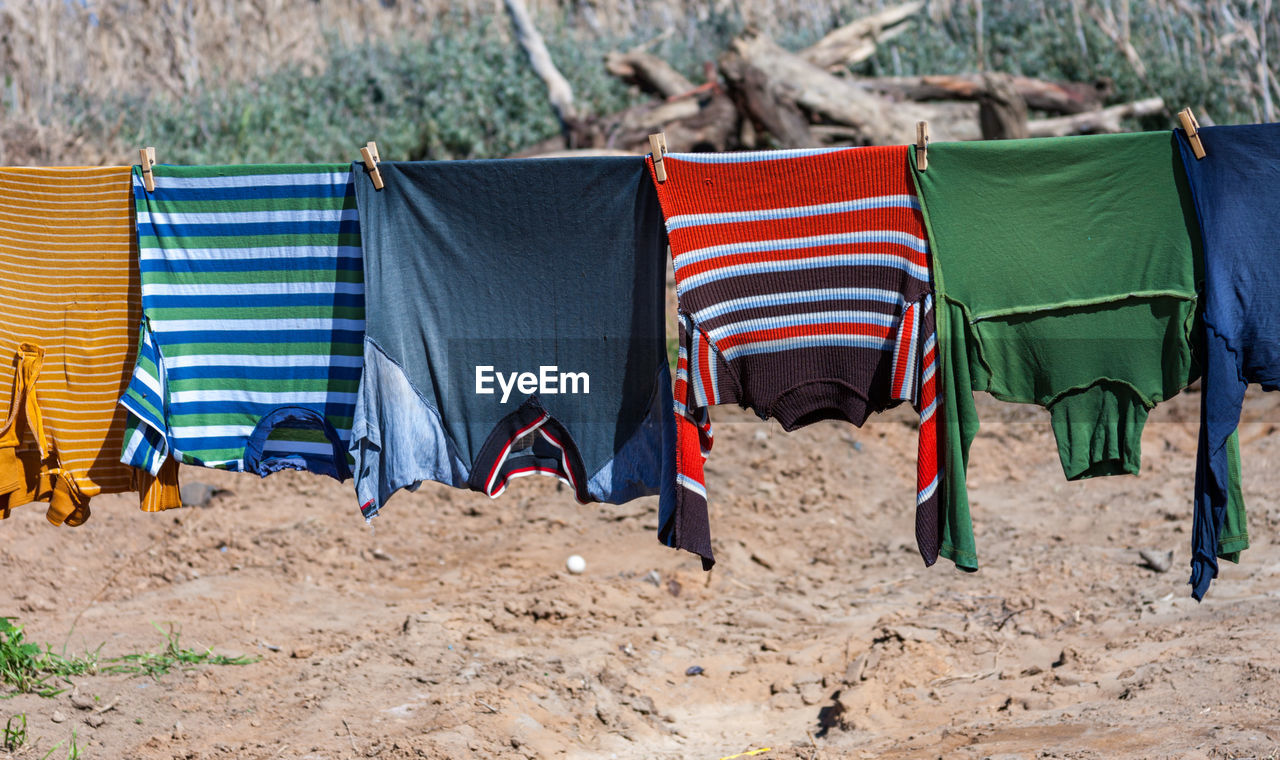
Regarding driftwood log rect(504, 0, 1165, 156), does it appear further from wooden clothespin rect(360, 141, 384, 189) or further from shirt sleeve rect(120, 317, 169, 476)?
shirt sleeve rect(120, 317, 169, 476)

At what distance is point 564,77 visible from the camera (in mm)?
11648

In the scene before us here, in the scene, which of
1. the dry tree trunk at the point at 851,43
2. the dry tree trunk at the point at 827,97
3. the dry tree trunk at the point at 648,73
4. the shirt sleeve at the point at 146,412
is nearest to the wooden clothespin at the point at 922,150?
the shirt sleeve at the point at 146,412

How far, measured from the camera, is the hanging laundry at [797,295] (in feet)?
11.1

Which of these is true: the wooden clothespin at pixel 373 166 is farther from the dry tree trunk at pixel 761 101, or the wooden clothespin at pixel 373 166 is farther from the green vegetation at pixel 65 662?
the dry tree trunk at pixel 761 101

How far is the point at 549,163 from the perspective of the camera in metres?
3.54

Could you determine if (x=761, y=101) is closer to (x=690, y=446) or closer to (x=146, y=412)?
A: (x=690, y=446)

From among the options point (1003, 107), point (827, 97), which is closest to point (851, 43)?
point (827, 97)

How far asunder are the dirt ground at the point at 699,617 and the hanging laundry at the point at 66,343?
1.24 m

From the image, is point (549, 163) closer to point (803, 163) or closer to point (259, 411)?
point (803, 163)

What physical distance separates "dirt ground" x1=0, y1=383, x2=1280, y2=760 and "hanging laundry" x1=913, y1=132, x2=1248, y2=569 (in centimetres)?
139

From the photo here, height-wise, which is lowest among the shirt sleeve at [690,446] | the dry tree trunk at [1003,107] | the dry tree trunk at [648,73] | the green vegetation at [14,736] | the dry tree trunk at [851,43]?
the green vegetation at [14,736]

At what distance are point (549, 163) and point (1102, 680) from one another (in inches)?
131

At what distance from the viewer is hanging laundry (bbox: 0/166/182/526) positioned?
12.7 feet

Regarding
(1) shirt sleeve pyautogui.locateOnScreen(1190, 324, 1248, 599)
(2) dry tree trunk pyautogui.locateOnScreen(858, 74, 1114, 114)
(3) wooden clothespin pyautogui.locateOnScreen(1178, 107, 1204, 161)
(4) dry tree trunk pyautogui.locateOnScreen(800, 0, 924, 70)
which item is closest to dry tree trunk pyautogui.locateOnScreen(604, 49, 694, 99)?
(4) dry tree trunk pyautogui.locateOnScreen(800, 0, 924, 70)
